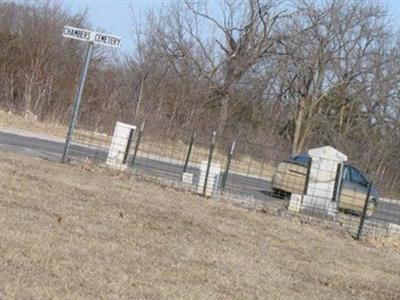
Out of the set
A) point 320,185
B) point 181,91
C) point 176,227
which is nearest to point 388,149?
point 181,91

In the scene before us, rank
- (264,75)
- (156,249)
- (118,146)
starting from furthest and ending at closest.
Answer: (264,75) < (118,146) < (156,249)

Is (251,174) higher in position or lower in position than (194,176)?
higher

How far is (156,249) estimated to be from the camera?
7.95m

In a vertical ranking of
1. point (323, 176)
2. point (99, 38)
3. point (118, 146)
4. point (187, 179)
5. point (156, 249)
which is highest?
point (99, 38)

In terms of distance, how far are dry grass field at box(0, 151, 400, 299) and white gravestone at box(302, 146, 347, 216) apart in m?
2.62

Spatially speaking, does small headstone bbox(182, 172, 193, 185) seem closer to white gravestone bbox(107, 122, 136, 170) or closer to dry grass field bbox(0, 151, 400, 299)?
white gravestone bbox(107, 122, 136, 170)

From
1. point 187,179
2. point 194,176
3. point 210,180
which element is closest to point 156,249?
point 210,180

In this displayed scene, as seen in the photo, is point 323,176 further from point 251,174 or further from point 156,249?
point 156,249

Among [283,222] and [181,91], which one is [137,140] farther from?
[181,91]

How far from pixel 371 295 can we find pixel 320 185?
7.90 meters

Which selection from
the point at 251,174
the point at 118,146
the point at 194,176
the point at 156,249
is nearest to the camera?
the point at 156,249

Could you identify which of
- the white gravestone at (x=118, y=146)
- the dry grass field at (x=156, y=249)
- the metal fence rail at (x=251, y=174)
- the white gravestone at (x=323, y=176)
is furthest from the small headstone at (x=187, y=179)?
the white gravestone at (x=323, y=176)

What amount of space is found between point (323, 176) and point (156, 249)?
8.46 m

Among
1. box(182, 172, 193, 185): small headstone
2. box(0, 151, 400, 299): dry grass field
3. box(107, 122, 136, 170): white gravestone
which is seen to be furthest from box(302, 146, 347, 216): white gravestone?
box(107, 122, 136, 170): white gravestone
